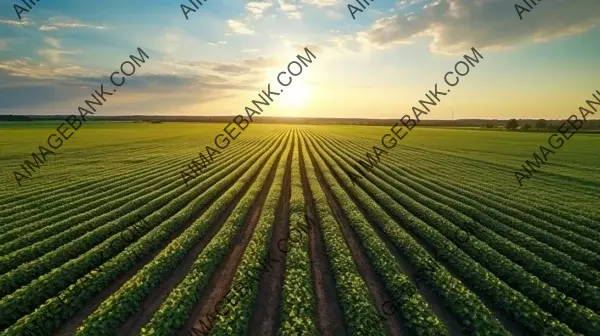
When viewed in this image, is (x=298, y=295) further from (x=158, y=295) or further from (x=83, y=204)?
(x=83, y=204)

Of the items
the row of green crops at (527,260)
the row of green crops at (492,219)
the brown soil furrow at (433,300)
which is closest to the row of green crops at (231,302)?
the brown soil furrow at (433,300)

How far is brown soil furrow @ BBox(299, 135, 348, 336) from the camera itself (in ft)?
34.8

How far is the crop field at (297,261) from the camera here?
408 inches

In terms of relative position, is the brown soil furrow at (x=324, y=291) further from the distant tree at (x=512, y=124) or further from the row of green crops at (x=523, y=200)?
the distant tree at (x=512, y=124)

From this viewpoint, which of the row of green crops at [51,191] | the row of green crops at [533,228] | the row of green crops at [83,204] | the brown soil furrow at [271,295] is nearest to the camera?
the brown soil furrow at [271,295]

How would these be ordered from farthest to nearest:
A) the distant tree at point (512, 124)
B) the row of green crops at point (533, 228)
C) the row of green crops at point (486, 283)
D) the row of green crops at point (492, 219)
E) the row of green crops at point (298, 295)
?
the distant tree at point (512, 124) < the row of green crops at point (533, 228) < the row of green crops at point (492, 219) < the row of green crops at point (486, 283) < the row of green crops at point (298, 295)

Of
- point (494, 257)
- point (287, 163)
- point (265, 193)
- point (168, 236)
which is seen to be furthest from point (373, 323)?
point (287, 163)

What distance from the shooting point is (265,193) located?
88.2ft

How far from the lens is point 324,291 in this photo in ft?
41.0

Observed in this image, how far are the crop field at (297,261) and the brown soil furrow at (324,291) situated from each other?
0.19ft

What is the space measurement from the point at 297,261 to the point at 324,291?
75.0 inches

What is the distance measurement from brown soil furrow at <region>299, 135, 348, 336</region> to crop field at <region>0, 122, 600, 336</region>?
59 millimetres

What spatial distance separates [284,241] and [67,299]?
9424mm

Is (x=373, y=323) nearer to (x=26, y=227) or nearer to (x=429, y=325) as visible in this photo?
(x=429, y=325)
